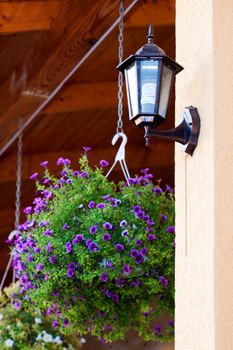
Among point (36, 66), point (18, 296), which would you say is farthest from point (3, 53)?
point (18, 296)

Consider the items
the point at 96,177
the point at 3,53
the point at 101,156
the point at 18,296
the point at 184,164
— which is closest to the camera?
the point at 184,164

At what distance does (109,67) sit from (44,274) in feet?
10.8

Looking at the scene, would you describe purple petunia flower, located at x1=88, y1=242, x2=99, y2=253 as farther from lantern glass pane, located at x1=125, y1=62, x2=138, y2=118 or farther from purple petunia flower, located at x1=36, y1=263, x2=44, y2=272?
lantern glass pane, located at x1=125, y1=62, x2=138, y2=118

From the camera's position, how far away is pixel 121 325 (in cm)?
304

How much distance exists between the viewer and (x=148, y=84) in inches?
89.1

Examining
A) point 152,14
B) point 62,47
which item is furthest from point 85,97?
point 62,47

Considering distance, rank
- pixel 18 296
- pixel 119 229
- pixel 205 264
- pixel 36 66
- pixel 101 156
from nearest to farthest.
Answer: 1. pixel 205 264
2. pixel 119 229
3. pixel 18 296
4. pixel 36 66
5. pixel 101 156

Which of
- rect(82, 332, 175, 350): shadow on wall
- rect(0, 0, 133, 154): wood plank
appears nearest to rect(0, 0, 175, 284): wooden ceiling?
rect(0, 0, 133, 154): wood plank

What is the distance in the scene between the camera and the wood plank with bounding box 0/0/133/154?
14.4 ft

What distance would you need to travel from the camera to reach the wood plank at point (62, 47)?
4403mm

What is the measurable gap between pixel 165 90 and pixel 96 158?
5.09 m

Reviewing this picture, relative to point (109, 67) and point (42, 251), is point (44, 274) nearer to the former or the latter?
point (42, 251)

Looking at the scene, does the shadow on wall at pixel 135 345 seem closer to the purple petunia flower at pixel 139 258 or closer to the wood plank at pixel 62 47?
the wood plank at pixel 62 47

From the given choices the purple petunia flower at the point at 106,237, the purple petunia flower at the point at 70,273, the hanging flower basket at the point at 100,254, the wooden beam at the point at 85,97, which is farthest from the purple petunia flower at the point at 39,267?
the wooden beam at the point at 85,97
